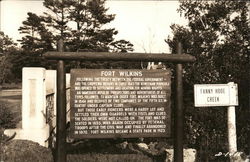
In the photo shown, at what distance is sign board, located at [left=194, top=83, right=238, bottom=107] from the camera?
19.3 ft

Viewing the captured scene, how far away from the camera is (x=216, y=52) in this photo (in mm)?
8953

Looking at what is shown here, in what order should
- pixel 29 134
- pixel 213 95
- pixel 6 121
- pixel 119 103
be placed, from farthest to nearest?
pixel 6 121
pixel 29 134
pixel 213 95
pixel 119 103

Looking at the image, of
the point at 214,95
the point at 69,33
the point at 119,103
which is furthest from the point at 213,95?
the point at 69,33

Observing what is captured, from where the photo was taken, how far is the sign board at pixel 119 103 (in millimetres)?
5098

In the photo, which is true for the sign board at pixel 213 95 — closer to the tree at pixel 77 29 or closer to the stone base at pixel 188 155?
the stone base at pixel 188 155

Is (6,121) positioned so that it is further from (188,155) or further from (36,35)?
(36,35)

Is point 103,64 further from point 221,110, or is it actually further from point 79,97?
point 79,97

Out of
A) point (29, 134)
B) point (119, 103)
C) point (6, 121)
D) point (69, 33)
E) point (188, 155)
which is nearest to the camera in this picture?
point (119, 103)

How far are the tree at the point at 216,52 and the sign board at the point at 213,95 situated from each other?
1.55 m

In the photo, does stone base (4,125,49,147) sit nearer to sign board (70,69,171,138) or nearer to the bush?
the bush

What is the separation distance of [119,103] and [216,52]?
4.59 m

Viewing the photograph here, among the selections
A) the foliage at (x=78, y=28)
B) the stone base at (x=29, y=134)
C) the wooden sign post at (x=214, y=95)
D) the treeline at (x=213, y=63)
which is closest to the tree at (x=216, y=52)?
the treeline at (x=213, y=63)

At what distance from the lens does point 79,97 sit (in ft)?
16.7

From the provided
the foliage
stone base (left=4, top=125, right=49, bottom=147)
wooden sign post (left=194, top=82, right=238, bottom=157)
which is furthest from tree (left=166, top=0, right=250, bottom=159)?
the foliage
